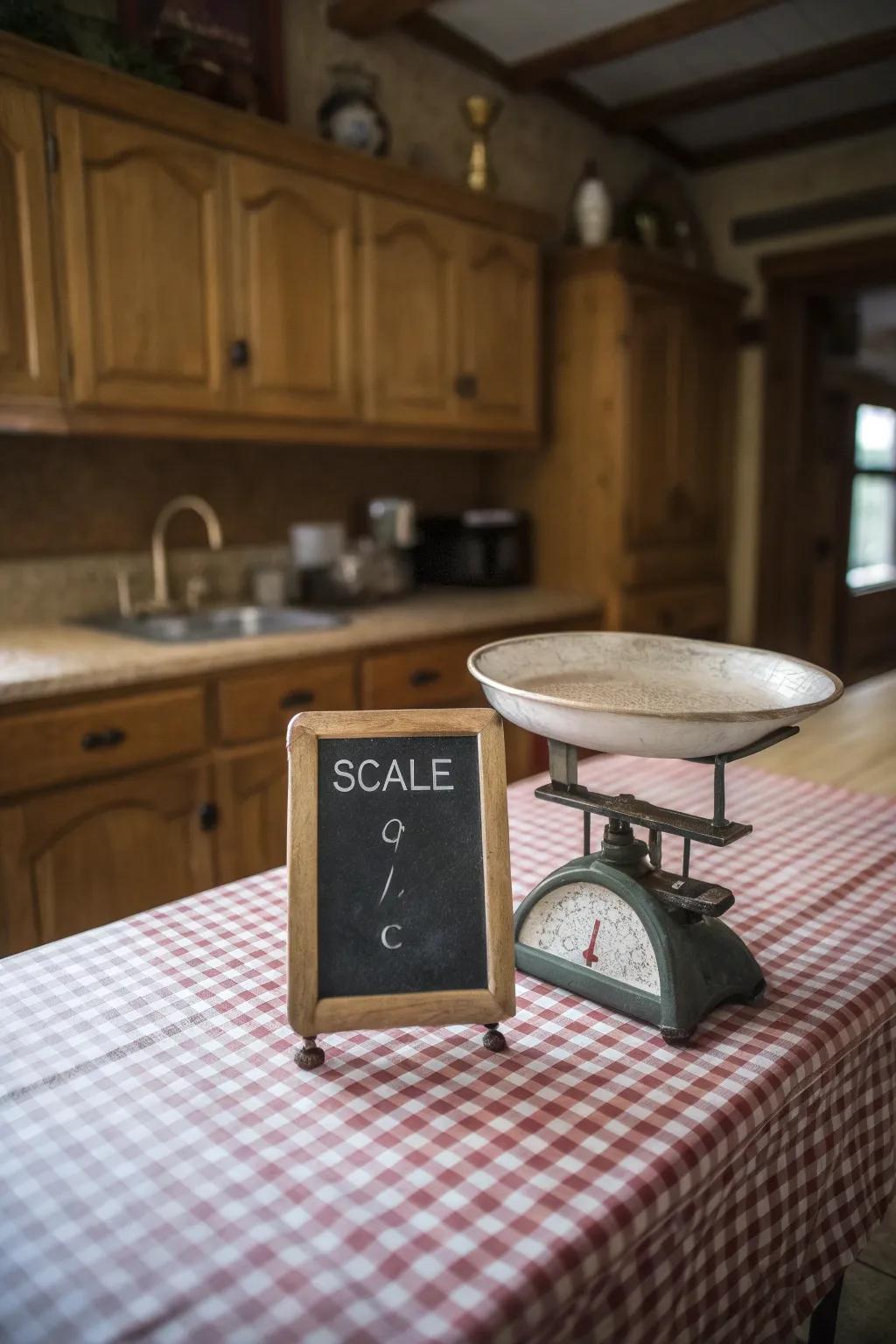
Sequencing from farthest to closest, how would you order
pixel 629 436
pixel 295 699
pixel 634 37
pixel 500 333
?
pixel 629 436
pixel 500 333
pixel 634 37
pixel 295 699

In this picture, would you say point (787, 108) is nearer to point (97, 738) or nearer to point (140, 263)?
point (140, 263)

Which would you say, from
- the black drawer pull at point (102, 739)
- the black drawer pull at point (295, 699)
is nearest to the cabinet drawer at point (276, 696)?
the black drawer pull at point (295, 699)

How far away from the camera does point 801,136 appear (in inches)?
155

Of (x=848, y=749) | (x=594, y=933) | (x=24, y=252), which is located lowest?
(x=848, y=749)

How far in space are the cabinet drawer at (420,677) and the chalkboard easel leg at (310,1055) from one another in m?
1.75

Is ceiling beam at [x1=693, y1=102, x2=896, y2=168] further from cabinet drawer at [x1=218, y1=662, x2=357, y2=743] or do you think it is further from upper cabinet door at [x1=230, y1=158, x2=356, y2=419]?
cabinet drawer at [x1=218, y1=662, x2=357, y2=743]

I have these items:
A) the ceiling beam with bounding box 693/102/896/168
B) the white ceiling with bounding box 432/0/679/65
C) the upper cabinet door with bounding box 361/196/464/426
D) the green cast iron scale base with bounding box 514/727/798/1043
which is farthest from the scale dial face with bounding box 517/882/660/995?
the ceiling beam with bounding box 693/102/896/168

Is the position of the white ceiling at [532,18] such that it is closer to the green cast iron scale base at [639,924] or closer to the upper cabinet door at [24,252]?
the upper cabinet door at [24,252]

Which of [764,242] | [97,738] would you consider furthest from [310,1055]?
[764,242]

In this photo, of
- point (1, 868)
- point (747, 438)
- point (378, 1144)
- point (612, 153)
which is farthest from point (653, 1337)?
point (612, 153)

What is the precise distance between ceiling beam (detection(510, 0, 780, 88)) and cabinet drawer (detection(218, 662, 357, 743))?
2.22 m

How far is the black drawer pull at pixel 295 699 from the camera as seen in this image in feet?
7.83

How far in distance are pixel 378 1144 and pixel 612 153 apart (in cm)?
431

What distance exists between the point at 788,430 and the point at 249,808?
3.05 metres
